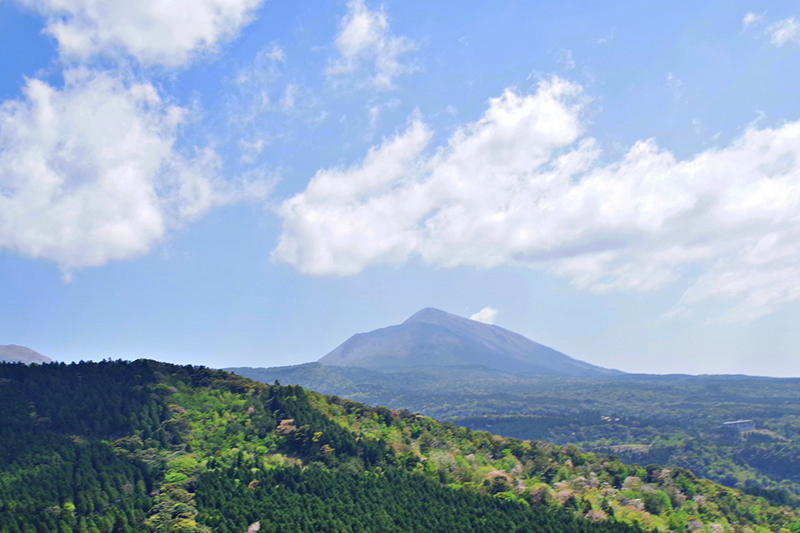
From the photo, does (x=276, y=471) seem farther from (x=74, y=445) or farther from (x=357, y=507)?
(x=74, y=445)

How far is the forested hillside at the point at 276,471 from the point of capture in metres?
76.6

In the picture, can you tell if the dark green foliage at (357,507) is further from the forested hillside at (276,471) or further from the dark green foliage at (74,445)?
the dark green foliage at (74,445)

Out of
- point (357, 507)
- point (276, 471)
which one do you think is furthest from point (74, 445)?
point (357, 507)

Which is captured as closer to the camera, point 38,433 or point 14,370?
point 38,433

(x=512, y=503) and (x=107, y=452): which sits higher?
(x=107, y=452)

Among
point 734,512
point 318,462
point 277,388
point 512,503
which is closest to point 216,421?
point 277,388

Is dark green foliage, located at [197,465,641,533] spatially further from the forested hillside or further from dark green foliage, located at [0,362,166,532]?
dark green foliage, located at [0,362,166,532]

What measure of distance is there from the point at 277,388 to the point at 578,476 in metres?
57.3

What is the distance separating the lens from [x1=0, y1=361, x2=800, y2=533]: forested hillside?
7656 cm

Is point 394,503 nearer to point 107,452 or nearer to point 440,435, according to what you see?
point 440,435

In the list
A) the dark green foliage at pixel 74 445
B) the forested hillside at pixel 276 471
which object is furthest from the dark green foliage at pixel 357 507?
the dark green foliage at pixel 74 445

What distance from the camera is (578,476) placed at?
110 meters

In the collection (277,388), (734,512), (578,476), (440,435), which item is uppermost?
(277,388)

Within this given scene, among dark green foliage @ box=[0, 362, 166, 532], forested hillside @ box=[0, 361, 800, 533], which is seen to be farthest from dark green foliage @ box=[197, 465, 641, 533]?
dark green foliage @ box=[0, 362, 166, 532]
